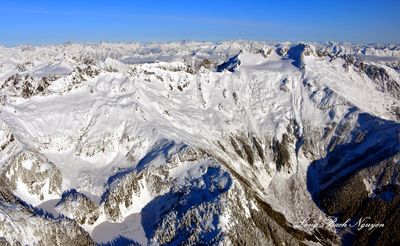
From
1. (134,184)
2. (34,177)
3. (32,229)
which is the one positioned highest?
(32,229)

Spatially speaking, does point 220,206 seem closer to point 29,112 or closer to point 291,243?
point 291,243

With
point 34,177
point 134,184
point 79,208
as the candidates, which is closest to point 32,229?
point 79,208

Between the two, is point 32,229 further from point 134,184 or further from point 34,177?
point 134,184

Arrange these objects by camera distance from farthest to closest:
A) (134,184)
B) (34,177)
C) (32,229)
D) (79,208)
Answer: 1. (134,184)
2. (34,177)
3. (79,208)
4. (32,229)

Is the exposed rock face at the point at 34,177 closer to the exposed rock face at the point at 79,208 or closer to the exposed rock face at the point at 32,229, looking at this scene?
the exposed rock face at the point at 79,208

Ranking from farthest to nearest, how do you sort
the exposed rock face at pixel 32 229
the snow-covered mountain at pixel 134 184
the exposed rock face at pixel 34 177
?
the exposed rock face at pixel 34 177 < the snow-covered mountain at pixel 134 184 < the exposed rock face at pixel 32 229

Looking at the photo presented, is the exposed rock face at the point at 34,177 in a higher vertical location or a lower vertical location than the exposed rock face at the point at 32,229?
lower

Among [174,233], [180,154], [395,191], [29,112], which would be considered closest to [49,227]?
[174,233]

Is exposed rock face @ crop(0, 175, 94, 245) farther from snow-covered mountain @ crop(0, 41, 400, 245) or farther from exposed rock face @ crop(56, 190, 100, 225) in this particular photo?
exposed rock face @ crop(56, 190, 100, 225)

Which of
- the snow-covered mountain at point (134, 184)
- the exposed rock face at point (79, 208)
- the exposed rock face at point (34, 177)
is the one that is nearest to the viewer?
the snow-covered mountain at point (134, 184)

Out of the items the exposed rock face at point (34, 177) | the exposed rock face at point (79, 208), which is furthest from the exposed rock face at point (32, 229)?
the exposed rock face at point (34, 177)

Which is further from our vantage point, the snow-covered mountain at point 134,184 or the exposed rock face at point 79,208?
the exposed rock face at point 79,208
